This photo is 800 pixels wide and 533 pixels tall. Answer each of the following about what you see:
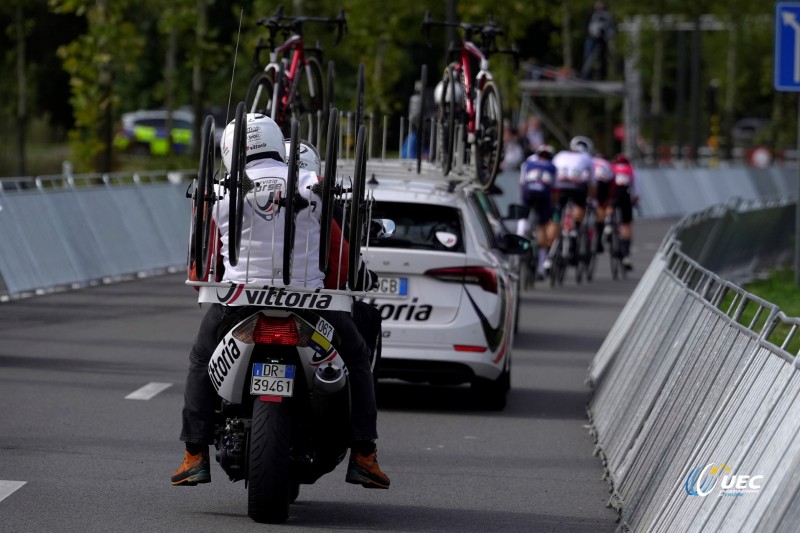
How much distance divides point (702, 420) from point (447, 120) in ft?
26.8

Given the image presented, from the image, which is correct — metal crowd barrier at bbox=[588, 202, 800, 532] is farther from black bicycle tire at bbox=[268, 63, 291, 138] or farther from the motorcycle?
black bicycle tire at bbox=[268, 63, 291, 138]

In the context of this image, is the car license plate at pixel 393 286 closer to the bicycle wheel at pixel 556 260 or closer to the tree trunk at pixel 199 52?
the bicycle wheel at pixel 556 260

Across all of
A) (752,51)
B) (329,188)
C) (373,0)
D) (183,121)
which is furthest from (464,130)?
(752,51)

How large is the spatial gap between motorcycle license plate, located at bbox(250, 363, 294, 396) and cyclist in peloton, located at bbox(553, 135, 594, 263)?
1597cm

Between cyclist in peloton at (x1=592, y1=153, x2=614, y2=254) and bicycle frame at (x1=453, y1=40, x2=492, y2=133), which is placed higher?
bicycle frame at (x1=453, y1=40, x2=492, y2=133)

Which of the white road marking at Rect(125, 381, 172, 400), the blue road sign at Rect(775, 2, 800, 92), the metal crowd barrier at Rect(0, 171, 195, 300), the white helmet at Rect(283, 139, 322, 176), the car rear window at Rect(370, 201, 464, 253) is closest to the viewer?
the white helmet at Rect(283, 139, 322, 176)

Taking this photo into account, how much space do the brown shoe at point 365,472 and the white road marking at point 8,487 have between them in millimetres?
1607

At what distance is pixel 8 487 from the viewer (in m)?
8.57

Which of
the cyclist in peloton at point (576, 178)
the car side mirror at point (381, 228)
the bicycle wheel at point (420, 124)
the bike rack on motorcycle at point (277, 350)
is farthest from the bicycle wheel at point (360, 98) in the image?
the cyclist in peloton at point (576, 178)

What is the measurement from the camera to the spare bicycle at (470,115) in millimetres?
14375

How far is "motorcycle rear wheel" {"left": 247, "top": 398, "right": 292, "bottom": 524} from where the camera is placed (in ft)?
24.6

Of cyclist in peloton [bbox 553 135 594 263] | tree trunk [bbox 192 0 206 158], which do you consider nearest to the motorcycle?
cyclist in peloton [bbox 553 135 594 263]

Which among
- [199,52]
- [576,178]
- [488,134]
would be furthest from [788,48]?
[199,52]
